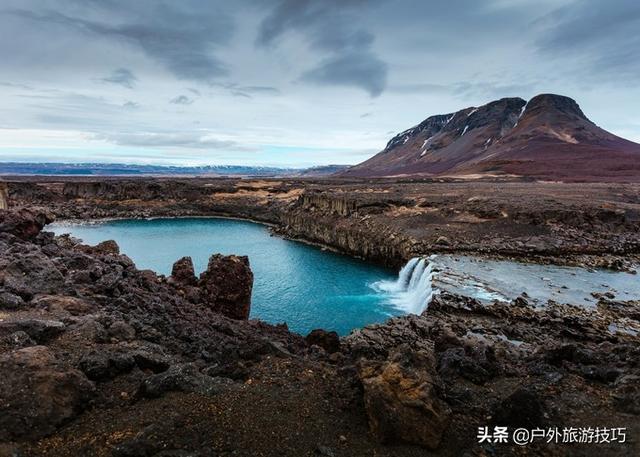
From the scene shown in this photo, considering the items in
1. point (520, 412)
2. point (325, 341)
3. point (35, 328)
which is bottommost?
point (325, 341)

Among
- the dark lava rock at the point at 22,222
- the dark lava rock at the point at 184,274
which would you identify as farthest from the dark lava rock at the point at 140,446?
the dark lava rock at the point at 22,222

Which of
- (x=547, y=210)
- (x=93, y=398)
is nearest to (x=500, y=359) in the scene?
(x=93, y=398)

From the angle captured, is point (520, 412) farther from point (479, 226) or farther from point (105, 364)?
point (479, 226)

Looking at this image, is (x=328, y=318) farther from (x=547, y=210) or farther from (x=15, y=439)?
(x=547, y=210)

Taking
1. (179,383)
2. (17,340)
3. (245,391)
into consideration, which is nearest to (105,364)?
(179,383)

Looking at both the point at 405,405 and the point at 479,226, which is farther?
the point at 479,226

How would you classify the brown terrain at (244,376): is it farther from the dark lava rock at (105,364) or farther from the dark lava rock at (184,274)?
the dark lava rock at (184,274)

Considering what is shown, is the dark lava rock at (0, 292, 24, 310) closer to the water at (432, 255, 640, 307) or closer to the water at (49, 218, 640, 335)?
the water at (49, 218, 640, 335)

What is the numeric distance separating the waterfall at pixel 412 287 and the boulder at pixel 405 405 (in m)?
17.2

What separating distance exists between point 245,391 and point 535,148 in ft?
490

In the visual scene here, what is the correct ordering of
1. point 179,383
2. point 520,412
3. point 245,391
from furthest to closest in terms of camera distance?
1. point 245,391
2. point 179,383
3. point 520,412

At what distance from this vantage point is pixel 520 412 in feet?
24.3

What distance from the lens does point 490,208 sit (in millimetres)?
43562

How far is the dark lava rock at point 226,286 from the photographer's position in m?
20.3
